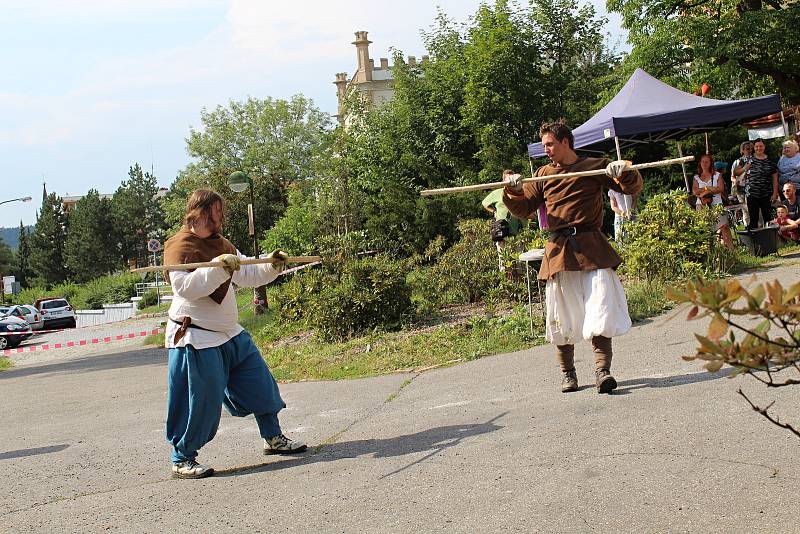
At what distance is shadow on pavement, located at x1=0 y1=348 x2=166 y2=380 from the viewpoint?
16.0 meters

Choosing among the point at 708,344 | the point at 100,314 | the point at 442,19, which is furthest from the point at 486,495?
the point at 100,314

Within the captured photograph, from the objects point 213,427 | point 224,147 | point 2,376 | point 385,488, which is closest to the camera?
point 385,488

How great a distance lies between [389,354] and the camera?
10.3 metres

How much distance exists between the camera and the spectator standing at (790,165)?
14.3 m

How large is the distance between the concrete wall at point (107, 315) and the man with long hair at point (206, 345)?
45.2 meters

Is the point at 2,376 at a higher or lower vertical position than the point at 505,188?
lower

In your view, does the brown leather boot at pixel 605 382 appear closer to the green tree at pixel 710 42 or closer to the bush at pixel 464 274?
the bush at pixel 464 274

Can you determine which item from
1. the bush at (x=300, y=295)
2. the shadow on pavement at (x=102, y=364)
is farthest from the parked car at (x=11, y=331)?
the bush at (x=300, y=295)

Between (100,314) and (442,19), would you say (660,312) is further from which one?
(100,314)

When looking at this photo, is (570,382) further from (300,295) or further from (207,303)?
(300,295)

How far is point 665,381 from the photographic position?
22.0 ft

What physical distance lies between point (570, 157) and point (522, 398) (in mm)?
1809

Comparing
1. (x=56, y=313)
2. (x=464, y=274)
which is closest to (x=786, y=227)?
(x=464, y=274)

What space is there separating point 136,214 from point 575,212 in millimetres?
96433
